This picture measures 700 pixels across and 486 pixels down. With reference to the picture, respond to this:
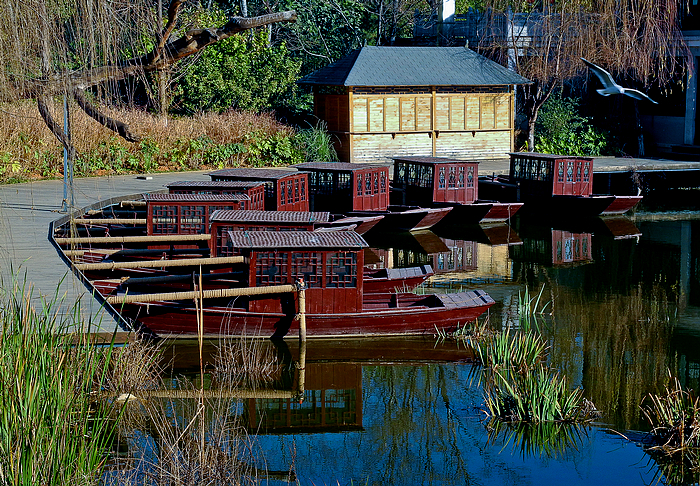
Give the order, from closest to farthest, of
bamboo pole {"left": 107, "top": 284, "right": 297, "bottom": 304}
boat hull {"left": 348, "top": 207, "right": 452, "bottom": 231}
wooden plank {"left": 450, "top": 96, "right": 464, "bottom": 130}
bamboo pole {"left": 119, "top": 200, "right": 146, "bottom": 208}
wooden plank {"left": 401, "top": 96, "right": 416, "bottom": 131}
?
bamboo pole {"left": 107, "top": 284, "right": 297, "bottom": 304} < bamboo pole {"left": 119, "top": 200, "right": 146, "bottom": 208} < boat hull {"left": 348, "top": 207, "right": 452, "bottom": 231} < wooden plank {"left": 401, "top": 96, "right": 416, "bottom": 131} < wooden plank {"left": 450, "top": 96, "right": 464, "bottom": 130}

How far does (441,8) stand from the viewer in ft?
121

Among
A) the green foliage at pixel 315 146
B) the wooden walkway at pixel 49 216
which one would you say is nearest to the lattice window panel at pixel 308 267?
the wooden walkway at pixel 49 216

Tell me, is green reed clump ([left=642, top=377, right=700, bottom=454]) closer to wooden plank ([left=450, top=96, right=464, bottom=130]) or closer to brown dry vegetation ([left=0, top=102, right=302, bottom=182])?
brown dry vegetation ([left=0, top=102, right=302, bottom=182])

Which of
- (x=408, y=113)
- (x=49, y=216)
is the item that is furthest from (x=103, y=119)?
(x=408, y=113)

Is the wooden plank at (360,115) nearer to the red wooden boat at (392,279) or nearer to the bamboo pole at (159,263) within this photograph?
the red wooden boat at (392,279)

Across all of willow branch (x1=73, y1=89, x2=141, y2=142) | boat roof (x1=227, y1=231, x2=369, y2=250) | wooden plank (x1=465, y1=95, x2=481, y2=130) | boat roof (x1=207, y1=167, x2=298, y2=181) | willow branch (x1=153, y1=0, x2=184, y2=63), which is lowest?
boat roof (x1=227, y1=231, x2=369, y2=250)

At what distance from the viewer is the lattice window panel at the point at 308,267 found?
13.1 metres

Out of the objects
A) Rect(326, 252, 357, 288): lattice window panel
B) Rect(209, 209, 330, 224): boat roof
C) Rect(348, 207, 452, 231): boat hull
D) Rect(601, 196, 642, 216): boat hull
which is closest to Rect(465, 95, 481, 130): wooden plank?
Rect(601, 196, 642, 216): boat hull

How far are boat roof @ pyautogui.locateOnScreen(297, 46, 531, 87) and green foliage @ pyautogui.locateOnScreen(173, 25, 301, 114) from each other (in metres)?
1.23

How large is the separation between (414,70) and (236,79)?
6387 millimetres

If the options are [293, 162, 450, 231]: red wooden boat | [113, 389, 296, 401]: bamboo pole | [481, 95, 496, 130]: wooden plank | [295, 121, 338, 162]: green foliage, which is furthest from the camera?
[481, 95, 496, 130]: wooden plank

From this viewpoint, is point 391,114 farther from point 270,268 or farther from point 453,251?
point 270,268

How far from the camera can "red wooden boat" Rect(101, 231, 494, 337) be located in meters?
13.0

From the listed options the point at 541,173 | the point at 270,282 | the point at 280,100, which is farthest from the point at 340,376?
the point at 280,100
